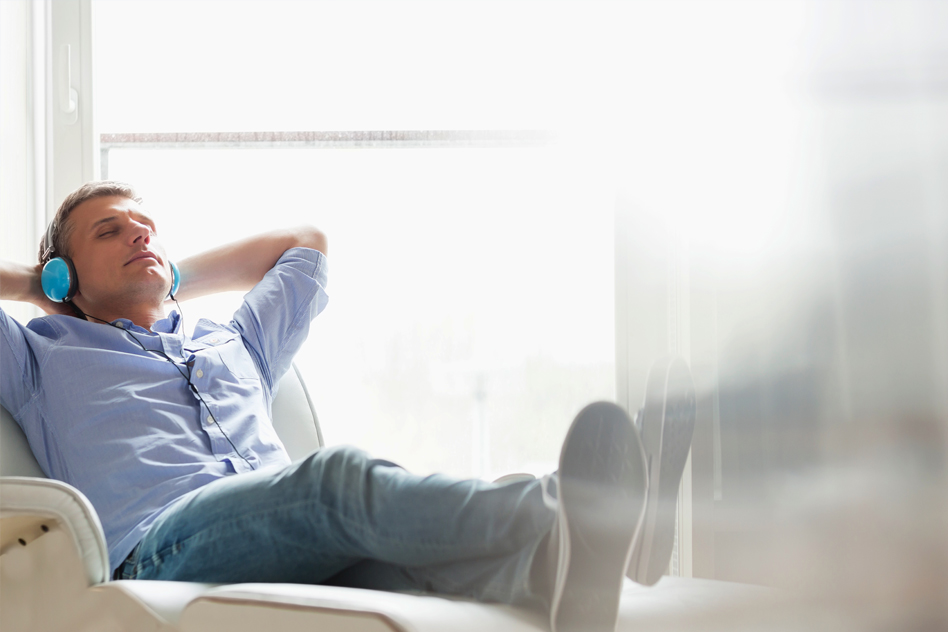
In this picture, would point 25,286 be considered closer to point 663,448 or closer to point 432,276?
point 432,276

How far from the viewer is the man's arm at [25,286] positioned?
1220 millimetres

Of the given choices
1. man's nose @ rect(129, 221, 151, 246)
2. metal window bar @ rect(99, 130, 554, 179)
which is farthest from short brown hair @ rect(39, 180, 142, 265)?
metal window bar @ rect(99, 130, 554, 179)

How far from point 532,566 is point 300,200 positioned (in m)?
1.21

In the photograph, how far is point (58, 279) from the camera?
1236 mm

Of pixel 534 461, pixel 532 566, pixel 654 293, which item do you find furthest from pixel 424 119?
pixel 532 566

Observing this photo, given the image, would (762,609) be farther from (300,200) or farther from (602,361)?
(300,200)

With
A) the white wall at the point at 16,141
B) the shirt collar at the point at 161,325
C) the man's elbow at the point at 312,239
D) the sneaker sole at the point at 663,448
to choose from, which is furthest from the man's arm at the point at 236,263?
the sneaker sole at the point at 663,448

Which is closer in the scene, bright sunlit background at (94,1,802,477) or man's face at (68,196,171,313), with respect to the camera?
man's face at (68,196,171,313)

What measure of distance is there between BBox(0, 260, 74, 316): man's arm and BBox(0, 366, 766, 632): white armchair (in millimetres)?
509

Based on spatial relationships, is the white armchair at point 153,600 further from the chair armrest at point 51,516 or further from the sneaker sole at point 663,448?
the sneaker sole at point 663,448

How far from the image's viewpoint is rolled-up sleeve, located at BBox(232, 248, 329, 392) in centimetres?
134

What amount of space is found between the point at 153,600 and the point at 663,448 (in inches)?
27.5

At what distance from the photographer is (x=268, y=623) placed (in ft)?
2.41

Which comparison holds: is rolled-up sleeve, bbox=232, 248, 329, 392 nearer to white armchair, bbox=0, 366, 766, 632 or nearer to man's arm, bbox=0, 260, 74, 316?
man's arm, bbox=0, 260, 74, 316
